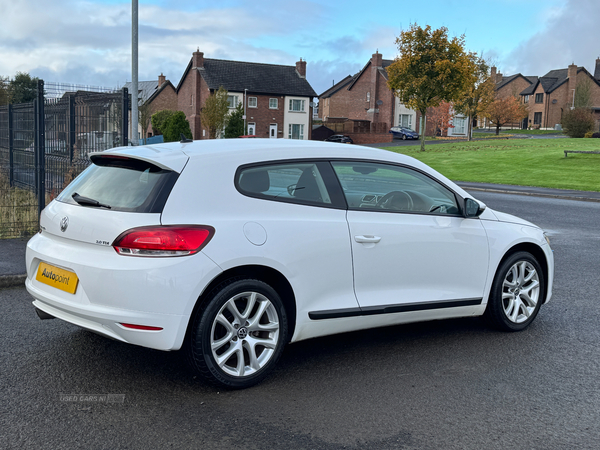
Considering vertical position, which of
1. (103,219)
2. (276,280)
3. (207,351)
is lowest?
(207,351)

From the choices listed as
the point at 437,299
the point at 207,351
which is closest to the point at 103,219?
the point at 207,351

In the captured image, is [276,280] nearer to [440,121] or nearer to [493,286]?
[493,286]

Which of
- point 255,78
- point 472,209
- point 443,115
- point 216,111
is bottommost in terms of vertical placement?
point 472,209

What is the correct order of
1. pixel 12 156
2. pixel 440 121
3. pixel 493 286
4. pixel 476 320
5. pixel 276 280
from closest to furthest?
pixel 276 280 < pixel 493 286 < pixel 476 320 < pixel 12 156 < pixel 440 121

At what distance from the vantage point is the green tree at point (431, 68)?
43.1 meters

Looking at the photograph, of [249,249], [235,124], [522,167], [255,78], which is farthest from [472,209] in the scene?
[255,78]

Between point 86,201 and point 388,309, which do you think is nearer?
point 86,201

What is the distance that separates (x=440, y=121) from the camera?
2611 inches

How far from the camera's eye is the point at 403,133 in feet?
220

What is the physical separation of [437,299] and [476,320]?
1170mm

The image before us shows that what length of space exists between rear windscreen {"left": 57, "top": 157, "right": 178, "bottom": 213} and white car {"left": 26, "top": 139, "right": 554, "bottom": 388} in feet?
0.03

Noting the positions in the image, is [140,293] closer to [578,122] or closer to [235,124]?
[578,122]

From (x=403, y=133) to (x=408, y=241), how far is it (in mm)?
63617

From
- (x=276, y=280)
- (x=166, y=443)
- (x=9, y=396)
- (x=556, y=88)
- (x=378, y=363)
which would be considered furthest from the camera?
(x=556, y=88)
